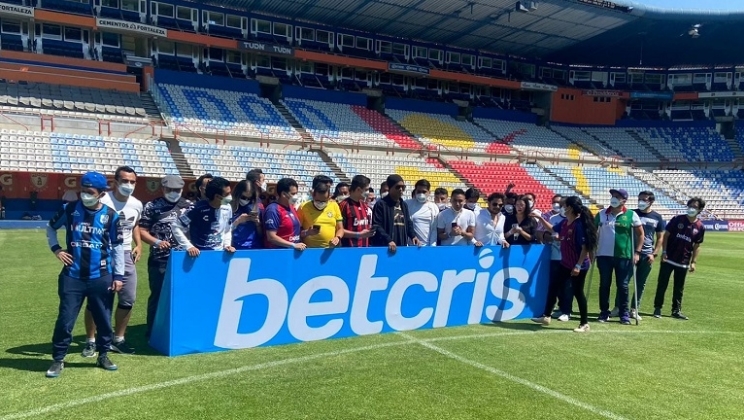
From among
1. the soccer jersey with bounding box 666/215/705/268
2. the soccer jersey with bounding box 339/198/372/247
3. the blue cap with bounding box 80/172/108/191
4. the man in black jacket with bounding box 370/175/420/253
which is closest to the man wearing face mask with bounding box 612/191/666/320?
the soccer jersey with bounding box 666/215/705/268

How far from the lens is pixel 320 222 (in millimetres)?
6645

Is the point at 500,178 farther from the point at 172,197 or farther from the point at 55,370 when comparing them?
the point at 55,370

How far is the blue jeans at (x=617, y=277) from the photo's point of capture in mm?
8000

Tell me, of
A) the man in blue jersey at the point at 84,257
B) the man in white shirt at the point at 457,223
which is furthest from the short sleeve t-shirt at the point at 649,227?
the man in blue jersey at the point at 84,257

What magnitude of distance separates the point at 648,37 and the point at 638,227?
3868cm

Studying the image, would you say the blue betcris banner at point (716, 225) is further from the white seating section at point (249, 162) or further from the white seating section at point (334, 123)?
the white seating section at point (249, 162)

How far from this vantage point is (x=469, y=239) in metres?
7.88

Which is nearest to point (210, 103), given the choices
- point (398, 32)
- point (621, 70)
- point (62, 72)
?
point (62, 72)

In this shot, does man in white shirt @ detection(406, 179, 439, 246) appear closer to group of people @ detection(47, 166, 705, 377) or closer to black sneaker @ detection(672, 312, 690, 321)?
group of people @ detection(47, 166, 705, 377)

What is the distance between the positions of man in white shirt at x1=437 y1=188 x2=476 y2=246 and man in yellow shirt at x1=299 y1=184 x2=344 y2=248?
1922 mm

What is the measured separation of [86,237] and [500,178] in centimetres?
3092

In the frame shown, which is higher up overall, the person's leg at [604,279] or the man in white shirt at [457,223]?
the man in white shirt at [457,223]

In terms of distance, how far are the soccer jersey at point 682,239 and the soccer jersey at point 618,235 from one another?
134cm

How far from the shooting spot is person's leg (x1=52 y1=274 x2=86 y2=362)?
15.8ft
